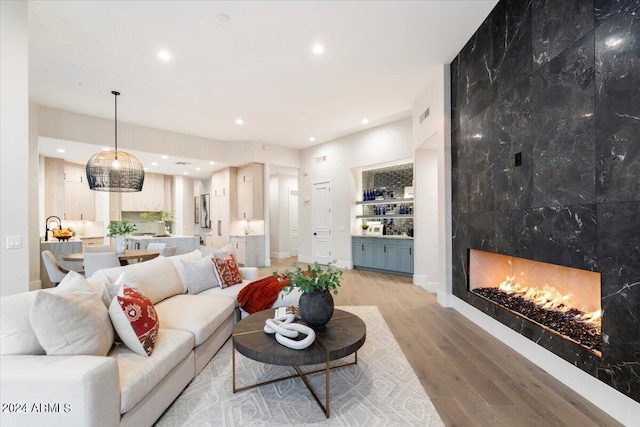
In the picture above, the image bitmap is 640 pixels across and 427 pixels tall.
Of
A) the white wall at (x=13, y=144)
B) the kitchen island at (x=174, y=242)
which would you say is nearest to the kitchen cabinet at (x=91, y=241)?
the kitchen island at (x=174, y=242)

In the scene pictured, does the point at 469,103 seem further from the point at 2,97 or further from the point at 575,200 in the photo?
the point at 2,97

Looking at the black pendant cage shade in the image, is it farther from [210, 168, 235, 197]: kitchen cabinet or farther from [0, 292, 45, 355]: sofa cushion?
[210, 168, 235, 197]: kitchen cabinet

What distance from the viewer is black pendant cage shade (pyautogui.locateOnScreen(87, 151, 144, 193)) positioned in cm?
473

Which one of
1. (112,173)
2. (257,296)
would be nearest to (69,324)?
(257,296)

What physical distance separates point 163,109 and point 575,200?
6402mm

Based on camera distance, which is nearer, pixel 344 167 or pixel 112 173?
pixel 112 173

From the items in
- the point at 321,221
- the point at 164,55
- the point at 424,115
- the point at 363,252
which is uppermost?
the point at 164,55

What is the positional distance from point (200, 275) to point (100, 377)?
2228mm

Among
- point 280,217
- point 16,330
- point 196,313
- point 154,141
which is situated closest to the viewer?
point 16,330

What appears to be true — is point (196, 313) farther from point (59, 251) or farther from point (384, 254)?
point (59, 251)

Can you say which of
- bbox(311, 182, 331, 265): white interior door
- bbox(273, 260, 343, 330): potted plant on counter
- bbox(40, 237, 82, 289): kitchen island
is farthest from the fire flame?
bbox(40, 237, 82, 289): kitchen island

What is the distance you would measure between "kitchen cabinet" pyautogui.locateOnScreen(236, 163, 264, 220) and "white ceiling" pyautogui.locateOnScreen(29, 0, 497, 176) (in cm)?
232

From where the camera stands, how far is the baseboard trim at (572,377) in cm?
194

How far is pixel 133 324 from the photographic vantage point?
200cm
